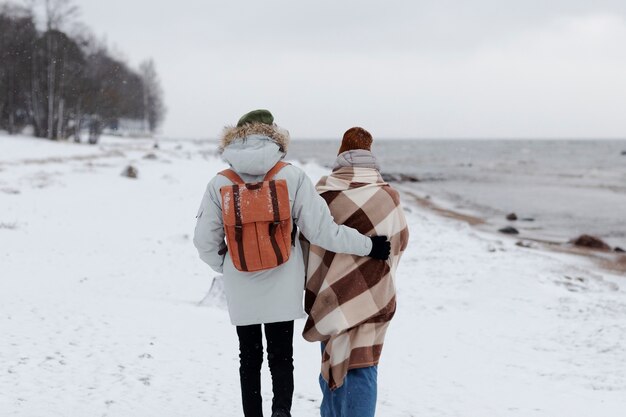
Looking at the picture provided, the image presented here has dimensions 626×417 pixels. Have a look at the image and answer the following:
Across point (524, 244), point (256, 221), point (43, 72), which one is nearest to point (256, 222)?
point (256, 221)

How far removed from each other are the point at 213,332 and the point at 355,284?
2700 millimetres

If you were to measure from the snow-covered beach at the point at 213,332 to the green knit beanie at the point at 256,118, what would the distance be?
1999mm

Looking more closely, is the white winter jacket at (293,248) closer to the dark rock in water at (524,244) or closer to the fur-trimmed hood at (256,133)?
the fur-trimmed hood at (256,133)

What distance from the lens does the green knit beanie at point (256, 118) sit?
293cm

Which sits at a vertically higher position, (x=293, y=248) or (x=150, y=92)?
(x=150, y=92)

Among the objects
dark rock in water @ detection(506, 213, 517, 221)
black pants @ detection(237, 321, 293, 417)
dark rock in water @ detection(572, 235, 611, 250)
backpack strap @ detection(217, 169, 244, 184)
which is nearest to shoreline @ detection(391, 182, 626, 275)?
dark rock in water @ detection(572, 235, 611, 250)

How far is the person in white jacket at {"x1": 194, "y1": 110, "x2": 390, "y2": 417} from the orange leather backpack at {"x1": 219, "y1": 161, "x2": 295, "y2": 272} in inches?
4.1

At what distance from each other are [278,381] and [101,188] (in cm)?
1344

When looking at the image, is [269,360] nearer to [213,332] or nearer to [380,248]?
[380,248]

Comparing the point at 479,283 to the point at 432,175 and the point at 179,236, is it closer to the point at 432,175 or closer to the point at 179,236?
the point at 179,236

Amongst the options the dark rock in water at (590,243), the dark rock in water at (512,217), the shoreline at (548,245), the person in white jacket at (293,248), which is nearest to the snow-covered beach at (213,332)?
the person in white jacket at (293,248)

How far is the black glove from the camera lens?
9.75ft

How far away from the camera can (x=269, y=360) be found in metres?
3.13

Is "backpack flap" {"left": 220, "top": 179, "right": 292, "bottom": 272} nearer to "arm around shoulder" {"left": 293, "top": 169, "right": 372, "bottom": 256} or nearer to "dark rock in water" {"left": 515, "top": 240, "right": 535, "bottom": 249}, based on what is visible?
"arm around shoulder" {"left": 293, "top": 169, "right": 372, "bottom": 256}
